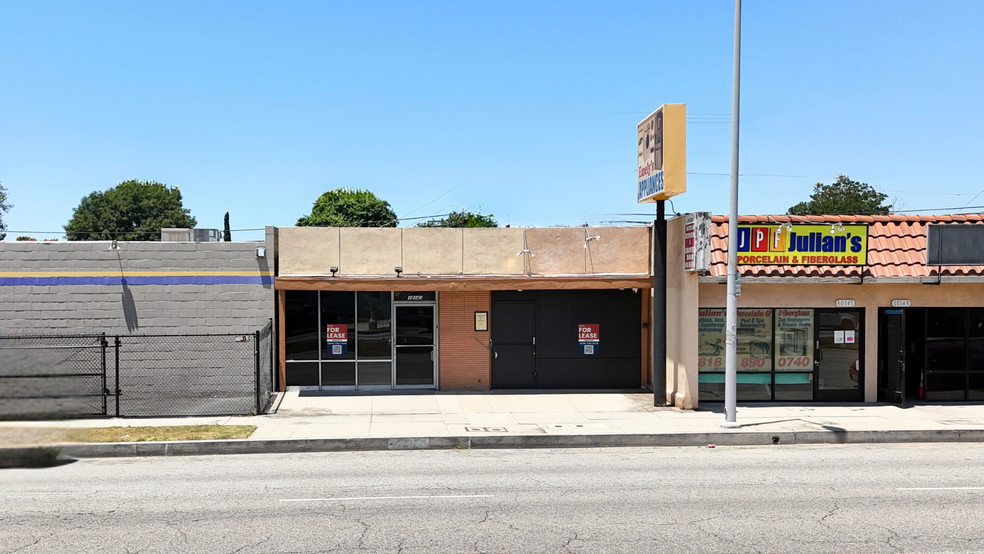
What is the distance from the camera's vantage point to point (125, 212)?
81.2 metres

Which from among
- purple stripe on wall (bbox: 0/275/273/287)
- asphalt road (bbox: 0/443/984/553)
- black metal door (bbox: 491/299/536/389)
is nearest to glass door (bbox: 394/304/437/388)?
black metal door (bbox: 491/299/536/389)

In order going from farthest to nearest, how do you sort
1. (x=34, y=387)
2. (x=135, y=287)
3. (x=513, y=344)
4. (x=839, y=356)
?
(x=513, y=344), (x=135, y=287), (x=839, y=356), (x=34, y=387)

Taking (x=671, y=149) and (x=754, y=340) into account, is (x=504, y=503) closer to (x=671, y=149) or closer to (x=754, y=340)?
(x=671, y=149)

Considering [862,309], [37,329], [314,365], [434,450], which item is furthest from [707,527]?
[37,329]

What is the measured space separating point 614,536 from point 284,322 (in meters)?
13.1

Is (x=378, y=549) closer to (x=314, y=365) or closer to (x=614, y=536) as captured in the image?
(x=614, y=536)

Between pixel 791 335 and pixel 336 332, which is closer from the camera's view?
pixel 791 335

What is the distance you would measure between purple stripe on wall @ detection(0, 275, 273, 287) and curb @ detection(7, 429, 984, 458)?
6.37 metres

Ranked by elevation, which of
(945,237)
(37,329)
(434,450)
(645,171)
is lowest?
(434,450)

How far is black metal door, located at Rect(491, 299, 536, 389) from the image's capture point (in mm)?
19797

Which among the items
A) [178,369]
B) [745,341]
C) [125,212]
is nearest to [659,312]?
[745,341]

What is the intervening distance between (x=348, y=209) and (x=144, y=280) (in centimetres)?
5164

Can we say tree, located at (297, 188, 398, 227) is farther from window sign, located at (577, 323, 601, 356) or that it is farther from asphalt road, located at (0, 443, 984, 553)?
asphalt road, located at (0, 443, 984, 553)

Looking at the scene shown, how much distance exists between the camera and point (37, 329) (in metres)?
18.6
